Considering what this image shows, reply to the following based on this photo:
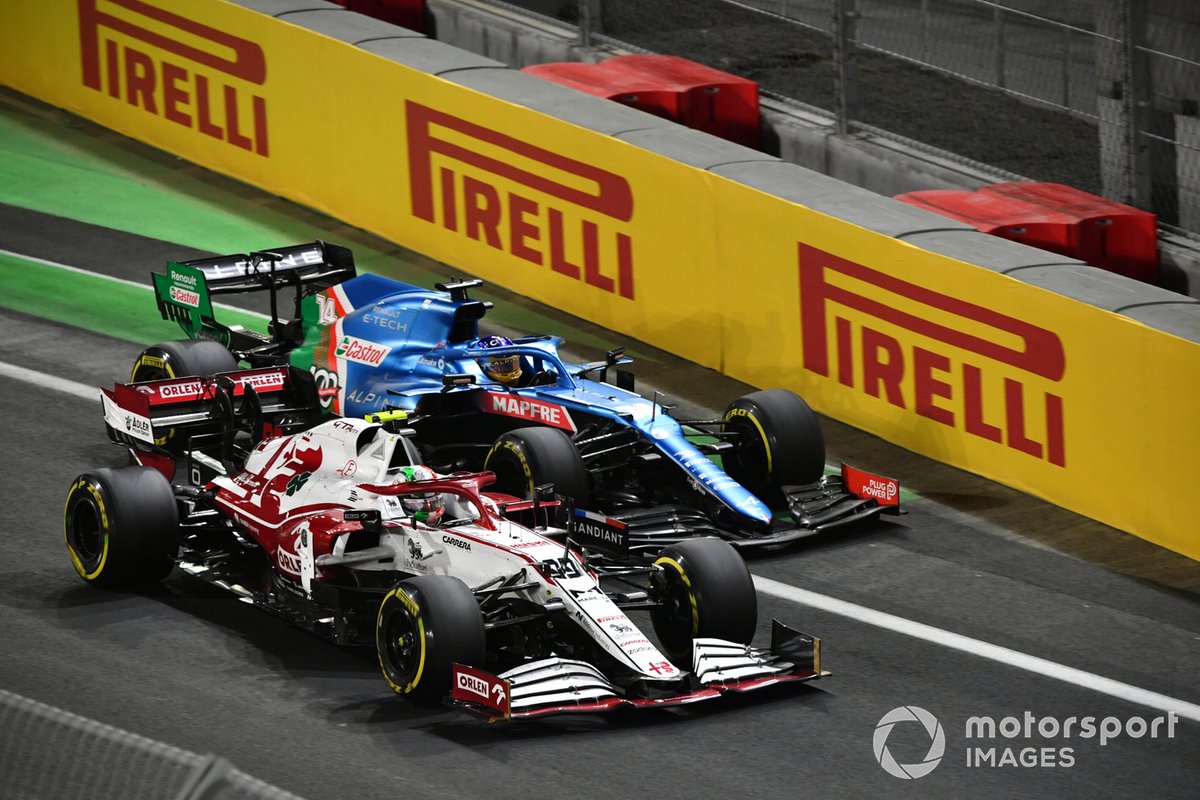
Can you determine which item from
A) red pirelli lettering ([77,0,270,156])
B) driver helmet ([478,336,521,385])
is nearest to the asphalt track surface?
driver helmet ([478,336,521,385])

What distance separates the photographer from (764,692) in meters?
11.2

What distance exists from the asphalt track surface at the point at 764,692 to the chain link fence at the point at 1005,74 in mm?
3417

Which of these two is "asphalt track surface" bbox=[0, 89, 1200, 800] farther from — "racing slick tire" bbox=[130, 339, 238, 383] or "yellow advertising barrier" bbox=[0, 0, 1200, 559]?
"racing slick tire" bbox=[130, 339, 238, 383]

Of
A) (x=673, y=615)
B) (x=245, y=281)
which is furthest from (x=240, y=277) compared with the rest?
(x=673, y=615)

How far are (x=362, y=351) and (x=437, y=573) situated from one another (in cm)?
404

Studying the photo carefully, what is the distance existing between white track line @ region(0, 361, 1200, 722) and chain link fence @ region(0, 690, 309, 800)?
20.6 feet

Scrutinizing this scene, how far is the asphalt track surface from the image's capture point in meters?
10.2

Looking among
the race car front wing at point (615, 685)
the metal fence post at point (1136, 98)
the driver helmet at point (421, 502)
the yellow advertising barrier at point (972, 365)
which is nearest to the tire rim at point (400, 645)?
the race car front wing at point (615, 685)

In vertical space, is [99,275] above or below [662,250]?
below

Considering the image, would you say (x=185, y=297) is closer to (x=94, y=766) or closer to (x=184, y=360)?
(x=184, y=360)

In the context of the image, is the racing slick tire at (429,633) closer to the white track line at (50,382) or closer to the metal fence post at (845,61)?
the white track line at (50,382)

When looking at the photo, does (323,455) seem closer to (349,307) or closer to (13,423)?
(349,307)

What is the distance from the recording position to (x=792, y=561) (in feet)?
44.5

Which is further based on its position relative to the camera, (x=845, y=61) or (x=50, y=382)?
(x=845, y=61)
